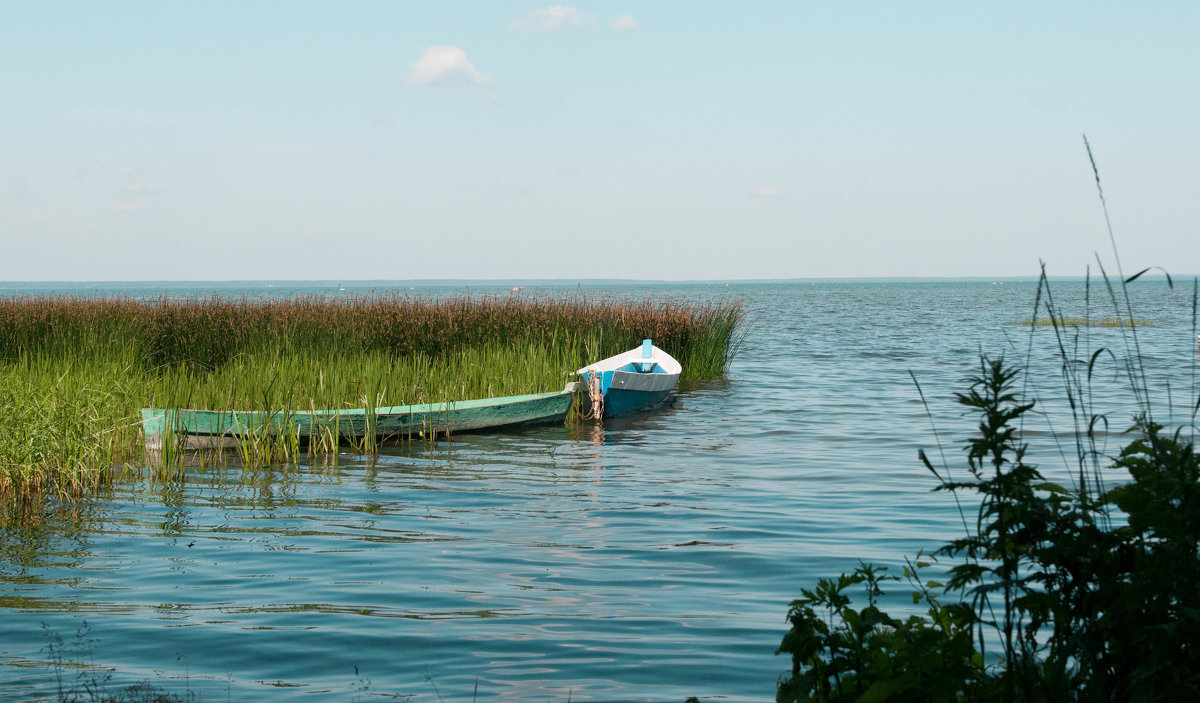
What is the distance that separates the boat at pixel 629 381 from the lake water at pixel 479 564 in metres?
1.95

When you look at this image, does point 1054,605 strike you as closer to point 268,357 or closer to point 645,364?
point 268,357

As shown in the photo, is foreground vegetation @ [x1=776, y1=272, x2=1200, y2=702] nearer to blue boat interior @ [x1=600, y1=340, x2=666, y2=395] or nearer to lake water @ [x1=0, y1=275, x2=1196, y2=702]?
lake water @ [x1=0, y1=275, x2=1196, y2=702]

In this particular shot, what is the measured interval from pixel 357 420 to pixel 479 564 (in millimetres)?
6225

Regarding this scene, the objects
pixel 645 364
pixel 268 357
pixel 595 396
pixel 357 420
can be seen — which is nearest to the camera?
pixel 357 420

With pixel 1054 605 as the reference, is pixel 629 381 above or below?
below

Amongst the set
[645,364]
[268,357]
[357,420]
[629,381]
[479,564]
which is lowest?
[479,564]

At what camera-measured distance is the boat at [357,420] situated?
1131cm

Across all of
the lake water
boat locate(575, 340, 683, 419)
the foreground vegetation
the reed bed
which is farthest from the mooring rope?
the foreground vegetation

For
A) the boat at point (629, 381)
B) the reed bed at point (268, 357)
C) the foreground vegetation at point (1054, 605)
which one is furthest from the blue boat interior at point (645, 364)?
the foreground vegetation at point (1054, 605)

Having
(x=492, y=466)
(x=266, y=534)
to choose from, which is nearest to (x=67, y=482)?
(x=266, y=534)

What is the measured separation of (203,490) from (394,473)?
6.80 ft

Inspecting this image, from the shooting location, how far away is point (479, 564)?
24.1 ft

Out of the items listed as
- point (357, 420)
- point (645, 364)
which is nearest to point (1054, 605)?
point (357, 420)

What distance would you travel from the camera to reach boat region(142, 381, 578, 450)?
37.1 feet
